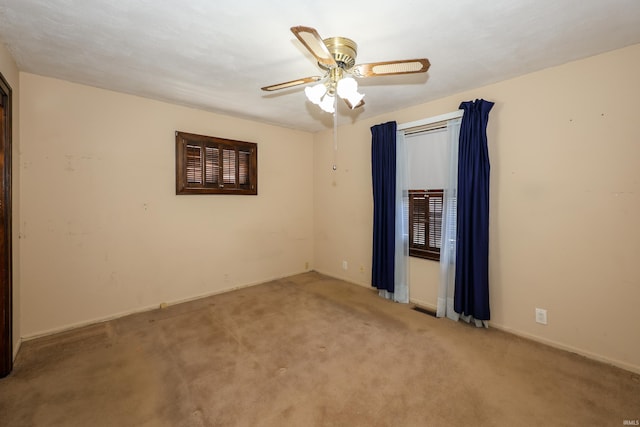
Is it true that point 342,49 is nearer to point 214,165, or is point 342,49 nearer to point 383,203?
point 383,203

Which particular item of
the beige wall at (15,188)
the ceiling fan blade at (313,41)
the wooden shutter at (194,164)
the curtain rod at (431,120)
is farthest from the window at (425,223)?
the beige wall at (15,188)

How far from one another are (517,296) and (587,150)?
1.42 metres

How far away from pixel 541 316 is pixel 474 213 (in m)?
1.10

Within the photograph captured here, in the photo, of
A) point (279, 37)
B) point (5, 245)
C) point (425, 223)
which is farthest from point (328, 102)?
point (5, 245)

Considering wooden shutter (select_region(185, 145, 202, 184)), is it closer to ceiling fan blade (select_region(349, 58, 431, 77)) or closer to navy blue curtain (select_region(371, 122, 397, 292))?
navy blue curtain (select_region(371, 122, 397, 292))

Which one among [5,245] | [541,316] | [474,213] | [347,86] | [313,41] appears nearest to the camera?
[313,41]

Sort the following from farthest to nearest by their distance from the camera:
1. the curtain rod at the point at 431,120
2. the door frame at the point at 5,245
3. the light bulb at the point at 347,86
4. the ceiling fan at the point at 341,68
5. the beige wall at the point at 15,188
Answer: the curtain rod at the point at 431,120 < the beige wall at the point at 15,188 < the door frame at the point at 5,245 < the light bulb at the point at 347,86 < the ceiling fan at the point at 341,68

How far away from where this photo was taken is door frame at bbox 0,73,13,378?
78.7 inches

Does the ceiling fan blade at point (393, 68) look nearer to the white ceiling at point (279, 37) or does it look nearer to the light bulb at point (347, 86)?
the light bulb at point (347, 86)

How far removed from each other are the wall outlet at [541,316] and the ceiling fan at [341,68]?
8.01ft

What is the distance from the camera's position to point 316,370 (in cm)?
213

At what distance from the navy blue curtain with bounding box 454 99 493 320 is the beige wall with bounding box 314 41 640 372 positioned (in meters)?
0.13

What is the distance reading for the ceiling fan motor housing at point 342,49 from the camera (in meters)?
1.80

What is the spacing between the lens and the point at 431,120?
3.19 metres
